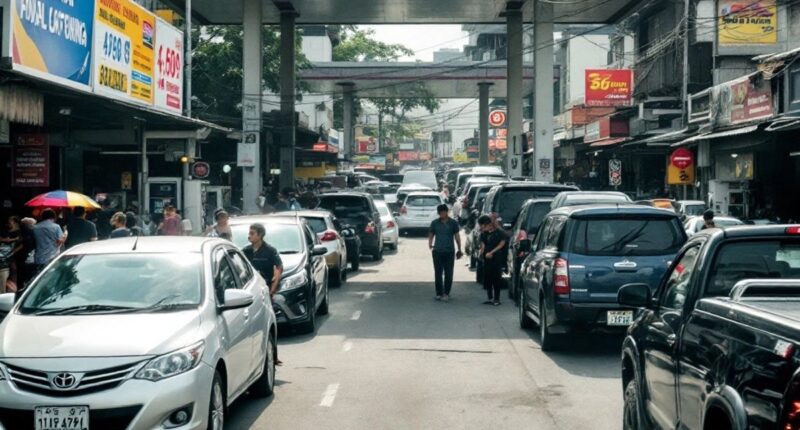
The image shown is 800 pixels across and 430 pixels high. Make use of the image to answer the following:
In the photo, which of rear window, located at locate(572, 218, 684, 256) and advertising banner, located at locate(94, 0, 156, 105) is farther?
advertising banner, located at locate(94, 0, 156, 105)

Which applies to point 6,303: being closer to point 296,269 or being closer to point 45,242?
point 296,269

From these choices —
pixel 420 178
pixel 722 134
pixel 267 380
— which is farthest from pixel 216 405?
pixel 420 178

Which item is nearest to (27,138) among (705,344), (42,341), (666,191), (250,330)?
(250,330)

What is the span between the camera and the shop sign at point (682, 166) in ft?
111

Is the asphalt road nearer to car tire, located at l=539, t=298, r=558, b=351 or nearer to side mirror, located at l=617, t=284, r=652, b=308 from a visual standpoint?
car tire, located at l=539, t=298, r=558, b=351

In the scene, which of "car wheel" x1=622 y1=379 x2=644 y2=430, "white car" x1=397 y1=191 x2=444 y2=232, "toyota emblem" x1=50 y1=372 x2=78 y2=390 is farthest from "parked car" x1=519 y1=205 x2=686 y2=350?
"white car" x1=397 y1=191 x2=444 y2=232

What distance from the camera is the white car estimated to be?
41.3 m

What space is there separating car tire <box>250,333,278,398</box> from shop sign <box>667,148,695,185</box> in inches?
986

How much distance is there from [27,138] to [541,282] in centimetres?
990

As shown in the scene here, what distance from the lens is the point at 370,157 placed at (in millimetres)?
104438

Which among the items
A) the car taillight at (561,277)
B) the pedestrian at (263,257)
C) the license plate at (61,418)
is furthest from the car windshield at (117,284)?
the car taillight at (561,277)

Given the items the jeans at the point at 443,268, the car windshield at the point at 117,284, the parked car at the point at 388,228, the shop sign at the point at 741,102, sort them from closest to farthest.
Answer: the car windshield at the point at 117,284
the jeans at the point at 443,268
the shop sign at the point at 741,102
the parked car at the point at 388,228

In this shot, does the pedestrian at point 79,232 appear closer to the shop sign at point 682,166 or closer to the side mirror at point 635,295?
the side mirror at point 635,295

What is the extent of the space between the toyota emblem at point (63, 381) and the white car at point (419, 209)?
3393 cm
